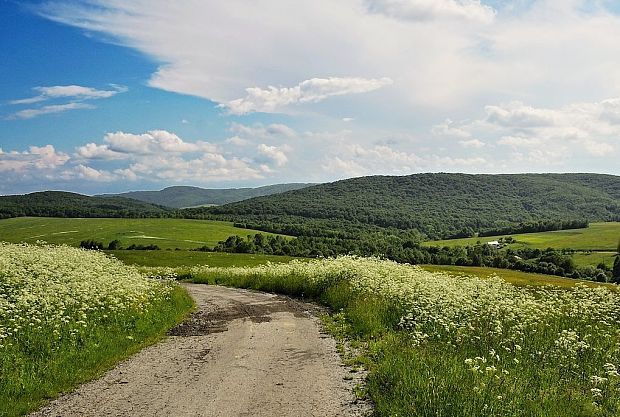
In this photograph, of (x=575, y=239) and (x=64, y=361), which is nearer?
(x=64, y=361)

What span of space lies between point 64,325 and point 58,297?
244cm

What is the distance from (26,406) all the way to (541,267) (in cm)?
11419

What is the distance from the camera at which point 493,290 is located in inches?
781

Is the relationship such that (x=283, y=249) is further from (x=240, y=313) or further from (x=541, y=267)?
(x=240, y=313)

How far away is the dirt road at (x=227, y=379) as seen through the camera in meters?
10.7

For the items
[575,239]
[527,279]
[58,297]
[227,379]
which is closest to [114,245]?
[527,279]

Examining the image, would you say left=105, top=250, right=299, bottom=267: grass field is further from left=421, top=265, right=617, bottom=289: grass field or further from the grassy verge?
the grassy verge

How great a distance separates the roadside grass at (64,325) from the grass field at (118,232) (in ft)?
365

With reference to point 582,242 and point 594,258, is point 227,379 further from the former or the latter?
point 582,242

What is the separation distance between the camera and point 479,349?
13328mm

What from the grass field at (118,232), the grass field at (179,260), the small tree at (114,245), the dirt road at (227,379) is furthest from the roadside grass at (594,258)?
the dirt road at (227,379)

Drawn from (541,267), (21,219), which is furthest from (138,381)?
(21,219)

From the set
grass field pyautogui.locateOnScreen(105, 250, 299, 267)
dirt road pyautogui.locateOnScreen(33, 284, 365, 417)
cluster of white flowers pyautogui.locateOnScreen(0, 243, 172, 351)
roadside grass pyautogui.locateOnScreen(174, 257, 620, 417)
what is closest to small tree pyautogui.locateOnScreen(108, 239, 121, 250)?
grass field pyautogui.locateOnScreen(105, 250, 299, 267)

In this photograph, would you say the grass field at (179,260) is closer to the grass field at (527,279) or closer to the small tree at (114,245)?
the small tree at (114,245)
